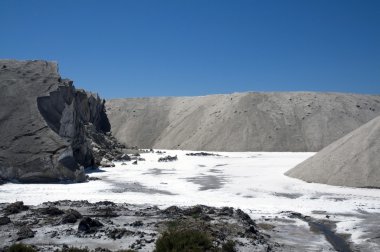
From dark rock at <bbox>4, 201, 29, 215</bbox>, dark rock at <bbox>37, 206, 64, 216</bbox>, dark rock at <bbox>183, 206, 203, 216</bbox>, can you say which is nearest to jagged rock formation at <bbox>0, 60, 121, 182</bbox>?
dark rock at <bbox>4, 201, 29, 215</bbox>

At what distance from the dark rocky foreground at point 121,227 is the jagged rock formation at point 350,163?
10.0 metres

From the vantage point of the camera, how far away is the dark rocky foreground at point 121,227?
37.0 feet

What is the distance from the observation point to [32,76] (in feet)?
103

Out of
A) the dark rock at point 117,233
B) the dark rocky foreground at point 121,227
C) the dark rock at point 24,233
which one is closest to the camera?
the dark rocky foreground at point 121,227

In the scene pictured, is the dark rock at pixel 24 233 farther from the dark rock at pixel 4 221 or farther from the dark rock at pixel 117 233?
the dark rock at pixel 117 233

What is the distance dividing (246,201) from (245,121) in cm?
5301

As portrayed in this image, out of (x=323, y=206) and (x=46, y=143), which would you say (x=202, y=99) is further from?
(x=323, y=206)

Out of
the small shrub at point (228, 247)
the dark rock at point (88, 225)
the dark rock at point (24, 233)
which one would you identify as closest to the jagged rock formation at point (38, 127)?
the dark rock at point (24, 233)

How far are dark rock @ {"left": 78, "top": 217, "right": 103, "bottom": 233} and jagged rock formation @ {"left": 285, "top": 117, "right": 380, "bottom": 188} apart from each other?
14602 millimetres

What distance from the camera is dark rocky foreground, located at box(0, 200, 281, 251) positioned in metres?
11.3

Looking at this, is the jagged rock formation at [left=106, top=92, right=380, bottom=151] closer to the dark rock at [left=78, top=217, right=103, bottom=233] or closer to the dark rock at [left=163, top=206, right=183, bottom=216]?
the dark rock at [left=163, top=206, right=183, bottom=216]

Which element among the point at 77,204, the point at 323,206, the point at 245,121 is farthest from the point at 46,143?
the point at 245,121

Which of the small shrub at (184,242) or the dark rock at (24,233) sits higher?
the small shrub at (184,242)

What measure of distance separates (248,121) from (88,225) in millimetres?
60359
